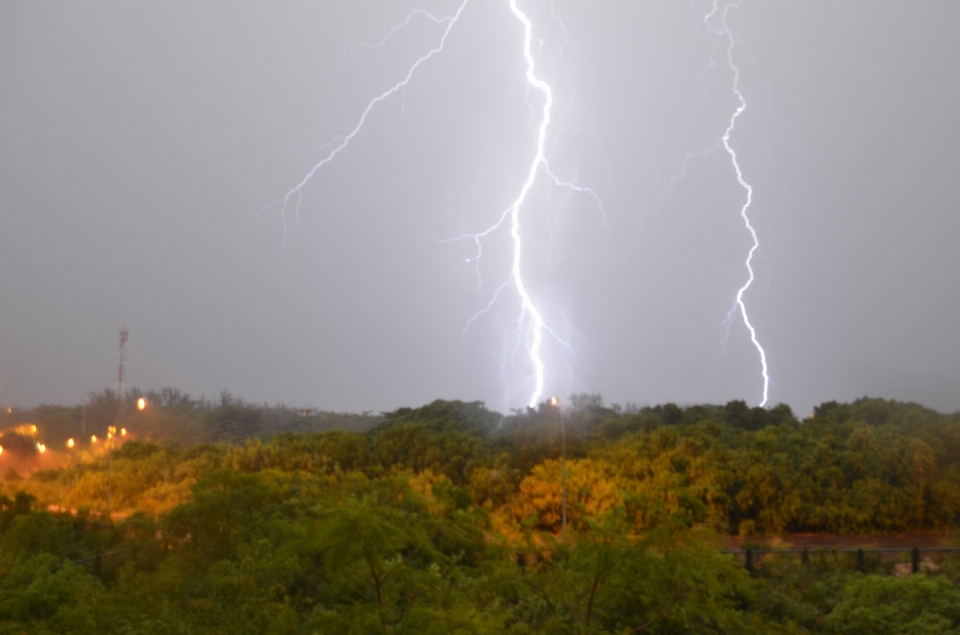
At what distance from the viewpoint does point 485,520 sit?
547 inches

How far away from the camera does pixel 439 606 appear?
260 inches

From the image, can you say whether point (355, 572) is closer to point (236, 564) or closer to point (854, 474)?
point (236, 564)

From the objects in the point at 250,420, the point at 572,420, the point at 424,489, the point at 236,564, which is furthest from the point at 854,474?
the point at 250,420

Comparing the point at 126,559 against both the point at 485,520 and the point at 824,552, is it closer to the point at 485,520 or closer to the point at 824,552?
the point at 485,520

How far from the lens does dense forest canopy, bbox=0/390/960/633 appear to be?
7297mm

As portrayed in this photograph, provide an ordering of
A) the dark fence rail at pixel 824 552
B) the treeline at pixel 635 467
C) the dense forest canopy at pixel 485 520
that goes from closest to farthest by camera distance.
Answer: the dense forest canopy at pixel 485 520 → the dark fence rail at pixel 824 552 → the treeline at pixel 635 467

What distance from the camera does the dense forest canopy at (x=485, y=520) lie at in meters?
7.30

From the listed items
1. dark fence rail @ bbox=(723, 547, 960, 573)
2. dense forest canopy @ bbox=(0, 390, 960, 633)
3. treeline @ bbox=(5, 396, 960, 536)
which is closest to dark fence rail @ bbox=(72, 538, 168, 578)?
dense forest canopy @ bbox=(0, 390, 960, 633)

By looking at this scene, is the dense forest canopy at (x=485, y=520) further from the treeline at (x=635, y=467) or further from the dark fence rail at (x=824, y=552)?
the dark fence rail at (x=824, y=552)

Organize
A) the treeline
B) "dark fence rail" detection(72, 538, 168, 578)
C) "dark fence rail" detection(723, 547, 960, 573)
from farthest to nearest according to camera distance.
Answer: the treeline
"dark fence rail" detection(723, 547, 960, 573)
"dark fence rail" detection(72, 538, 168, 578)

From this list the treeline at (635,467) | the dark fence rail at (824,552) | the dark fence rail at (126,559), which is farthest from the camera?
the treeline at (635,467)

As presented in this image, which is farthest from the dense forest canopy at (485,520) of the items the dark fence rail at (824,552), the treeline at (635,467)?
the dark fence rail at (824,552)

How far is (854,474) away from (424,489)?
12456 mm

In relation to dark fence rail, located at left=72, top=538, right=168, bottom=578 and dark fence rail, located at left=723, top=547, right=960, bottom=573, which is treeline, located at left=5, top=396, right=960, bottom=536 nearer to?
dark fence rail, located at left=723, top=547, right=960, bottom=573
